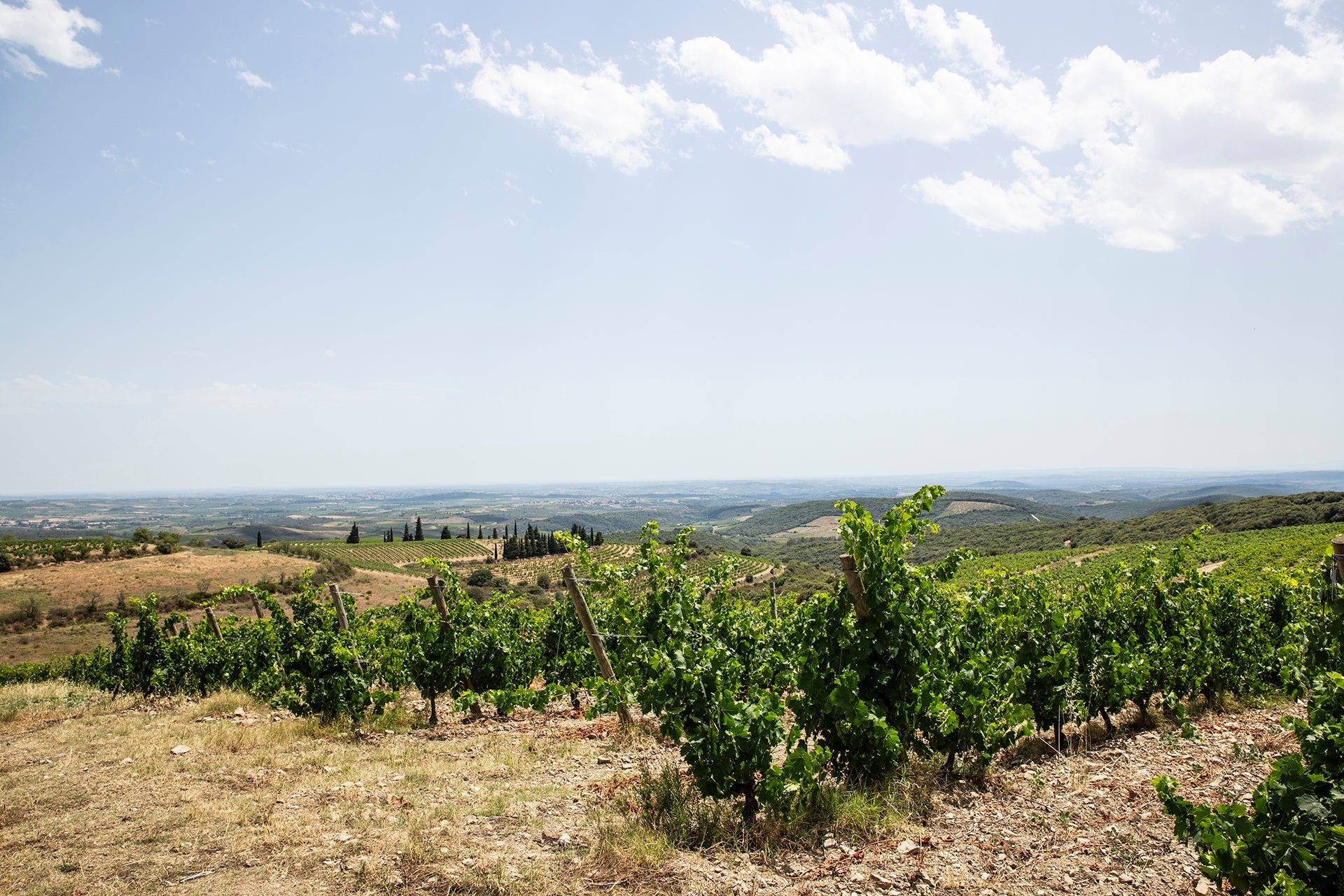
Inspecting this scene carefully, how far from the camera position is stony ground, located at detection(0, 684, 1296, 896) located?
446 cm

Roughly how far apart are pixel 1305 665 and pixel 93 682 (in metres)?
25.8

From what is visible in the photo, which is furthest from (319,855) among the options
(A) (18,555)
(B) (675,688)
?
(A) (18,555)

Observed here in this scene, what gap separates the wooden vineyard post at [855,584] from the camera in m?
5.82

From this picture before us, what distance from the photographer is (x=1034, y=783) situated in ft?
19.6

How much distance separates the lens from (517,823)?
5.58 metres

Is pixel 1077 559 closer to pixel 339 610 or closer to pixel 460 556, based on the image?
pixel 339 610

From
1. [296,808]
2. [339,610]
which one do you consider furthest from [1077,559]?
[296,808]

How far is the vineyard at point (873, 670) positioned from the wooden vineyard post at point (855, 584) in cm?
3

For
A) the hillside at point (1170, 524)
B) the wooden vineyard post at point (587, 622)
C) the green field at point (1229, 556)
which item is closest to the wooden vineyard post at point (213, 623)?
the wooden vineyard post at point (587, 622)

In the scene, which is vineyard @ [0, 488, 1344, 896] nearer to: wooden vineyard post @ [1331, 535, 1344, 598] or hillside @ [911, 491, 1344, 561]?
wooden vineyard post @ [1331, 535, 1344, 598]

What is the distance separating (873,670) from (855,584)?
85 cm

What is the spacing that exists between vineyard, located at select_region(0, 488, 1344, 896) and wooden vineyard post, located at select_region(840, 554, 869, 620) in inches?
1.1

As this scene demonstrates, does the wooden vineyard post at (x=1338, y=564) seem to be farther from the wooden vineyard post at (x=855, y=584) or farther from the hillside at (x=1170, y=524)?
the hillside at (x=1170, y=524)

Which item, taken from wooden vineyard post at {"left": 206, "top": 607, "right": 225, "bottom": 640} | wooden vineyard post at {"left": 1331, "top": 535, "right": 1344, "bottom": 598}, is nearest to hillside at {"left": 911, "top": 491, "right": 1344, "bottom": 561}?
wooden vineyard post at {"left": 1331, "top": 535, "right": 1344, "bottom": 598}
